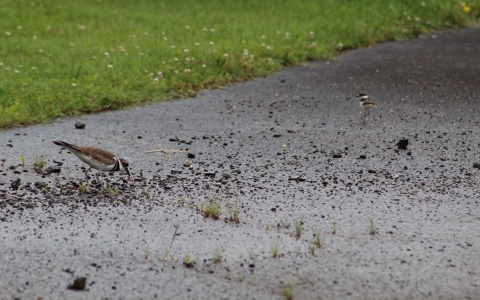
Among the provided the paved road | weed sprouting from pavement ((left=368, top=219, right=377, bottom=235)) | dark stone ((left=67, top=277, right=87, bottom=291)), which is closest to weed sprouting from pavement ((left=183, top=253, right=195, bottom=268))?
the paved road

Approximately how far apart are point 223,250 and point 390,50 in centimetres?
846

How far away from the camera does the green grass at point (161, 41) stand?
28.3 feet

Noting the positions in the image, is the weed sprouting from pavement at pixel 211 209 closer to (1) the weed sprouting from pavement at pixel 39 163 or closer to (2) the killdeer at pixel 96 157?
(2) the killdeer at pixel 96 157

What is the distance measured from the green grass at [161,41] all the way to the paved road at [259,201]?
1.58ft

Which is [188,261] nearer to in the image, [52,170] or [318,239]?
[318,239]

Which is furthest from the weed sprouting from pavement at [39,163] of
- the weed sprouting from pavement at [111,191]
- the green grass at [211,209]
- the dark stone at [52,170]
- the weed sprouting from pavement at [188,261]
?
the weed sprouting from pavement at [188,261]

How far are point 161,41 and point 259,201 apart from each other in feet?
21.9

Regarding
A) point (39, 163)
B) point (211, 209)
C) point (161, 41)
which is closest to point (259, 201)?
point (211, 209)

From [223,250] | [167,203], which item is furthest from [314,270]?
[167,203]

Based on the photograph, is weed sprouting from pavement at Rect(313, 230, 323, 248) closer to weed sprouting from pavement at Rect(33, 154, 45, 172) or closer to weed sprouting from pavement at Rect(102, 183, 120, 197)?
weed sprouting from pavement at Rect(102, 183, 120, 197)

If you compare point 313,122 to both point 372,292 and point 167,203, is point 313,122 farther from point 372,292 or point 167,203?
point 372,292

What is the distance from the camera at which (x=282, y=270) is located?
4203 mm

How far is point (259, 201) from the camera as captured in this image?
217 inches

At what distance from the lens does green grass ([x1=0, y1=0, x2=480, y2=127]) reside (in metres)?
8.62
